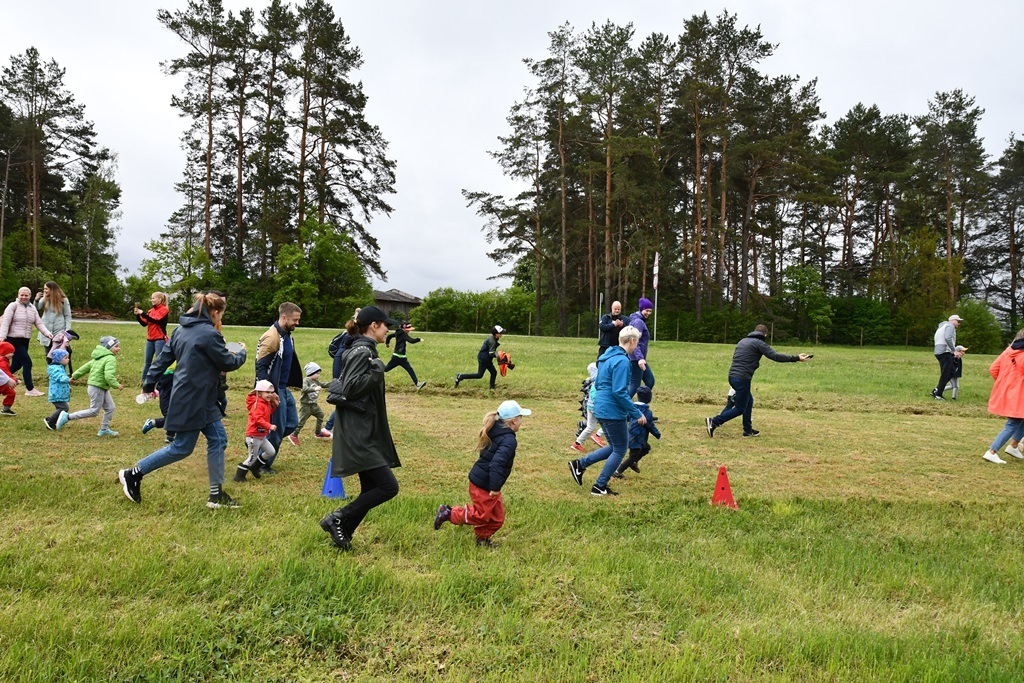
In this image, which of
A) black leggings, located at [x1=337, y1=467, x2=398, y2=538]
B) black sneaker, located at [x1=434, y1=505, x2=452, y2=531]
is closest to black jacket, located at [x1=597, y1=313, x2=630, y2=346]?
black sneaker, located at [x1=434, y1=505, x2=452, y2=531]

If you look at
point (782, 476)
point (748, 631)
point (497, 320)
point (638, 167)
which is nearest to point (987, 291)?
point (638, 167)

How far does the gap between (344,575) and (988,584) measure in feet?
15.1

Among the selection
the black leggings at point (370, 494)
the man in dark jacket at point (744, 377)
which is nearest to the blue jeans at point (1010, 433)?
the man in dark jacket at point (744, 377)

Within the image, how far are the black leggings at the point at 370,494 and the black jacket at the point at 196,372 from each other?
163 centimetres

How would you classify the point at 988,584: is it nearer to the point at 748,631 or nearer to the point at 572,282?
the point at 748,631

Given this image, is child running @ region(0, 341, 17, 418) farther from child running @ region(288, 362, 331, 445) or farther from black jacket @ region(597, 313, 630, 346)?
black jacket @ region(597, 313, 630, 346)

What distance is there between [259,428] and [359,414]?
8.40 ft

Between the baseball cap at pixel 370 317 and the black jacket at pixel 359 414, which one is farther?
the baseball cap at pixel 370 317

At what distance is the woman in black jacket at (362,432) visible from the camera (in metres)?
4.28

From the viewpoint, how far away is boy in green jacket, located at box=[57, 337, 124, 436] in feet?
25.6

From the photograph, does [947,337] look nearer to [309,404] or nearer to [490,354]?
[490,354]

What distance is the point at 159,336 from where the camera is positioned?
428 inches

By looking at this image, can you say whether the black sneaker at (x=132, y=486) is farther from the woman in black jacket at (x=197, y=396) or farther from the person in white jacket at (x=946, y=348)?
the person in white jacket at (x=946, y=348)

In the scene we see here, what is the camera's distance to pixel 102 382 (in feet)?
25.6
